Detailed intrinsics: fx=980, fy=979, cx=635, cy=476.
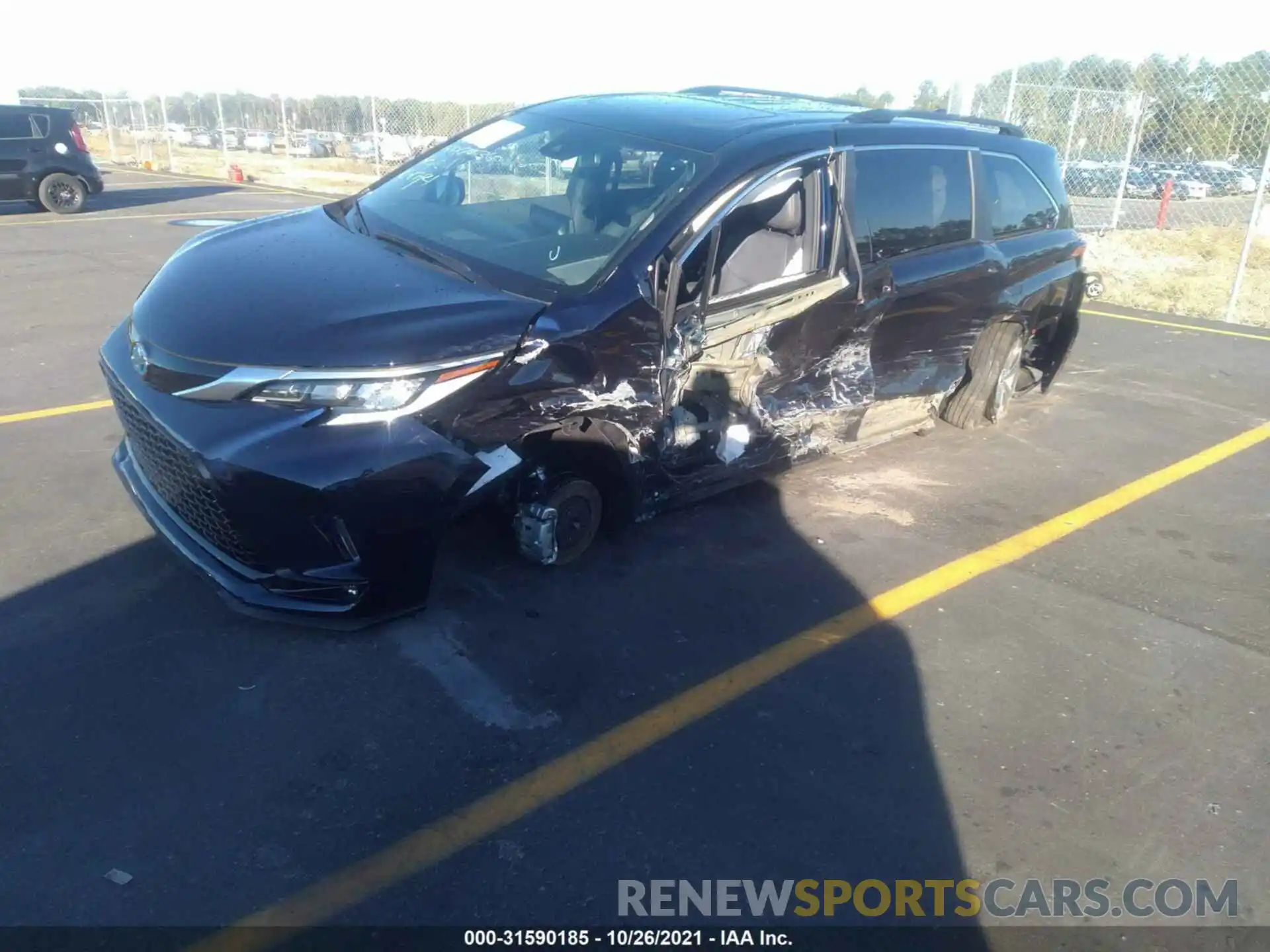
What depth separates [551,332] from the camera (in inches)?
139

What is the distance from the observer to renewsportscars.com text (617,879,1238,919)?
2.56 meters

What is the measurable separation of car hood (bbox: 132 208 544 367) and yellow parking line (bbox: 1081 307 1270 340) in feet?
28.3

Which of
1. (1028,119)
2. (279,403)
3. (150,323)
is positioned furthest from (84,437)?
(1028,119)

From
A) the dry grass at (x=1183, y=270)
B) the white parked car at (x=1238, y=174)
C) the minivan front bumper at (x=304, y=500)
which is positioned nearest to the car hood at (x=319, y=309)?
the minivan front bumper at (x=304, y=500)

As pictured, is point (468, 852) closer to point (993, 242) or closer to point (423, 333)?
point (423, 333)

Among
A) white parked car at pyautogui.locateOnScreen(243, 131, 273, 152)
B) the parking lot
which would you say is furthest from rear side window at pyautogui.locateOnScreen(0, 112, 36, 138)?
white parked car at pyautogui.locateOnScreen(243, 131, 273, 152)

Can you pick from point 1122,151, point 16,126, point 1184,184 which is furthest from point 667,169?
point 1184,184

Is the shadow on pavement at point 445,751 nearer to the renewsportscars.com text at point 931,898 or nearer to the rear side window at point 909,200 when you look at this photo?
the renewsportscars.com text at point 931,898

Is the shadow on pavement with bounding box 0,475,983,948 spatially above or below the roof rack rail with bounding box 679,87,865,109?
below

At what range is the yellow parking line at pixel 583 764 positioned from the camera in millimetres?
2432

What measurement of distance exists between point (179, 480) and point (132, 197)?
56.4 feet

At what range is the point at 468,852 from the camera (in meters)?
2.64

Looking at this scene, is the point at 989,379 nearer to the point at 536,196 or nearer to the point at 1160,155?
the point at 536,196

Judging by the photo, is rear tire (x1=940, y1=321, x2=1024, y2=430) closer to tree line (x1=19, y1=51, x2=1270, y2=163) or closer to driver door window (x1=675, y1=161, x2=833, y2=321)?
driver door window (x1=675, y1=161, x2=833, y2=321)
